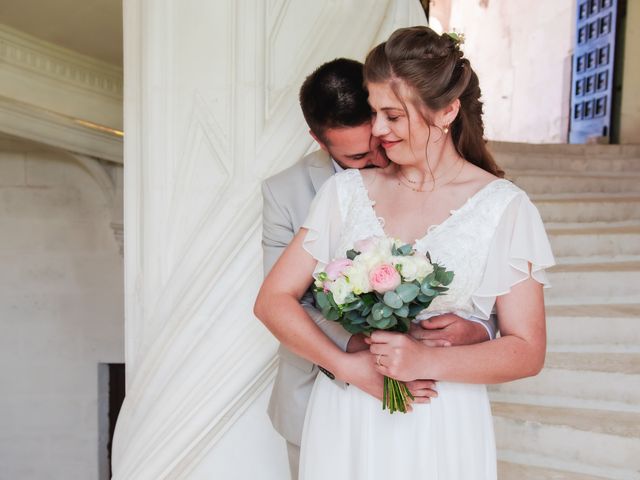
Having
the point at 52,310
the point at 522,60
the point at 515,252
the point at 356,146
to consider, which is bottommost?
the point at 52,310

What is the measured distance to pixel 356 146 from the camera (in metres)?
1.64

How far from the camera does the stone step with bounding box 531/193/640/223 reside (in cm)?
395

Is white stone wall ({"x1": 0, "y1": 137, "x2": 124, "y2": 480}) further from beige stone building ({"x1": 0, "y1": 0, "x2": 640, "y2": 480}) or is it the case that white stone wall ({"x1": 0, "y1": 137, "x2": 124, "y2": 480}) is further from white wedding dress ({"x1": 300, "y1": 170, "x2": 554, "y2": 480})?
white wedding dress ({"x1": 300, "y1": 170, "x2": 554, "y2": 480})

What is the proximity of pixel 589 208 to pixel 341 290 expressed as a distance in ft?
10.7

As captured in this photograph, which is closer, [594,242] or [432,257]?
[432,257]

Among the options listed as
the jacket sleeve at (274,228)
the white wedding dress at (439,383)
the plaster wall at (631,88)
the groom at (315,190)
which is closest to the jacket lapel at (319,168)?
the groom at (315,190)

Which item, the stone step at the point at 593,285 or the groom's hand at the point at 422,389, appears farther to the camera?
the stone step at the point at 593,285

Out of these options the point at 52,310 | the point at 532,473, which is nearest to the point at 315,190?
the point at 532,473

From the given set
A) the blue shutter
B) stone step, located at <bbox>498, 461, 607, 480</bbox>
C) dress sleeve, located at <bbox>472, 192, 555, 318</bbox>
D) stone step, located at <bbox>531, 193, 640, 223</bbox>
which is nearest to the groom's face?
dress sleeve, located at <bbox>472, 192, 555, 318</bbox>

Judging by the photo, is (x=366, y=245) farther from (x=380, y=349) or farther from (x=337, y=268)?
(x=380, y=349)

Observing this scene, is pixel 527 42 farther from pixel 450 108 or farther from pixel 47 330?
pixel 450 108

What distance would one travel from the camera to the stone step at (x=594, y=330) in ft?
9.80

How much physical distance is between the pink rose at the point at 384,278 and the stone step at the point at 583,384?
6.16ft

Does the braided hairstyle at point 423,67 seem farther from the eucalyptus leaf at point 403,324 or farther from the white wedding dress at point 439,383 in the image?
the eucalyptus leaf at point 403,324
